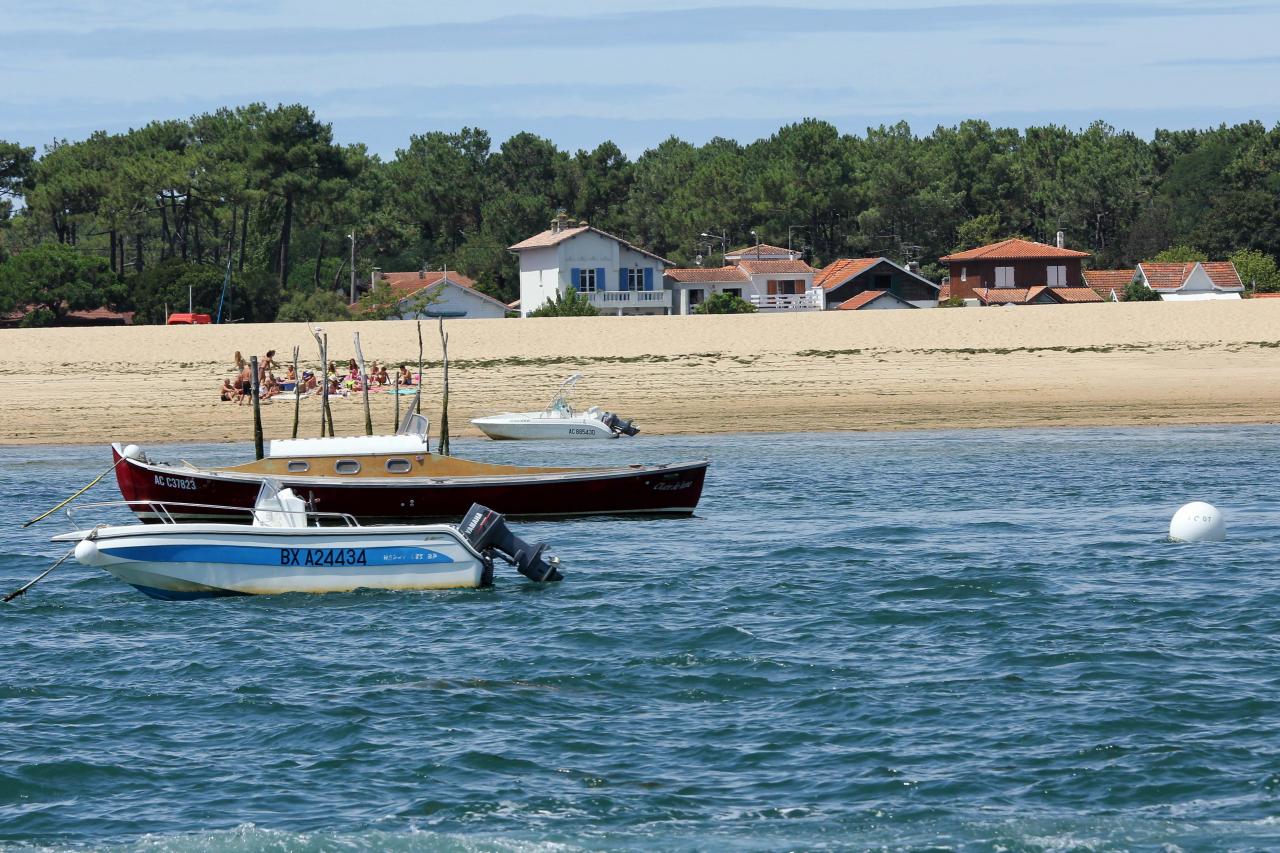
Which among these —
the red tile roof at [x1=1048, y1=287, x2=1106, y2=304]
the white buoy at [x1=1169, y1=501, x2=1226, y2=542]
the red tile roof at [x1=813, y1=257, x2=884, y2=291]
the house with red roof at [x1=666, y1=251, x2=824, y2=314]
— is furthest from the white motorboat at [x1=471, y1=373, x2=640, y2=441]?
the red tile roof at [x1=1048, y1=287, x2=1106, y2=304]

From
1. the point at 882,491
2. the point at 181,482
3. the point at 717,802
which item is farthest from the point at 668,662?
the point at 882,491

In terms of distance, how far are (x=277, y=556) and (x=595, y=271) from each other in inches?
2918

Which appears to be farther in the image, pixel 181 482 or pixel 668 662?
pixel 181 482

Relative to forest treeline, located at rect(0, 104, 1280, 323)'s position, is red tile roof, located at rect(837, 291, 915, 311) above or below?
below

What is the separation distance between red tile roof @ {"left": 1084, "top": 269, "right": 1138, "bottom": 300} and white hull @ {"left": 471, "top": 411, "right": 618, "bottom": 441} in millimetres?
63226

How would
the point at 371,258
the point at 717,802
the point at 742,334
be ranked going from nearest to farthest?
the point at 717,802, the point at 742,334, the point at 371,258

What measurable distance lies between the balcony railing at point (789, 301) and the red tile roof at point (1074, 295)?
1289cm

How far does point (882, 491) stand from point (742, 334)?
25.3 m

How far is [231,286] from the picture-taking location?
3339 inches

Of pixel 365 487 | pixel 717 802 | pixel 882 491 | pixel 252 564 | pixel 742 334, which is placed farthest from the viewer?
pixel 742 334

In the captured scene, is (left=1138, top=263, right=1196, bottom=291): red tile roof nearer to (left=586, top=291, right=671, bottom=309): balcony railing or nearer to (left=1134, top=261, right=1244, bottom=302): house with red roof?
(left=1134, top=261, right=1244, bottom=302): house with red roof

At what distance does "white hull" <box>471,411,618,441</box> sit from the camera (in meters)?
39.8

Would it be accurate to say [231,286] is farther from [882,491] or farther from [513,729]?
[513,729]

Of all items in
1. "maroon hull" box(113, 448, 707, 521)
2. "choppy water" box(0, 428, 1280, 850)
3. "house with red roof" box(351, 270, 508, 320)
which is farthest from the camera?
"house with red roof" box(351, 270, 508, 320)
